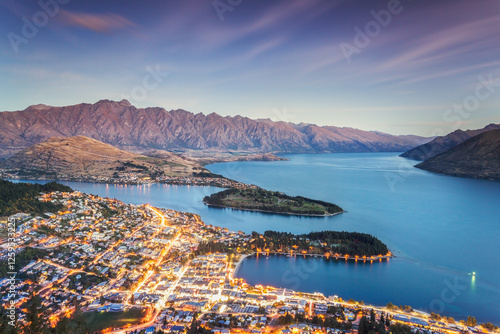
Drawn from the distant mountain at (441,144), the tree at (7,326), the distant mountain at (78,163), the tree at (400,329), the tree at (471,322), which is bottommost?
the tree at (471,322)

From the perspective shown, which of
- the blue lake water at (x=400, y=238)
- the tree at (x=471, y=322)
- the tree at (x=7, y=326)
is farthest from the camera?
the blue lake water at (x=400, y=238)

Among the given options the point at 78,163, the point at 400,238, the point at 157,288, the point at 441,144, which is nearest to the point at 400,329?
the point at 157,288

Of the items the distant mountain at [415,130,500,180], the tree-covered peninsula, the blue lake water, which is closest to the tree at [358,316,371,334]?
the blue lake water

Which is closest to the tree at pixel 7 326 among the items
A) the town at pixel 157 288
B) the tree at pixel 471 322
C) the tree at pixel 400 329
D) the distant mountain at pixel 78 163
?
the town at pixel 157 288

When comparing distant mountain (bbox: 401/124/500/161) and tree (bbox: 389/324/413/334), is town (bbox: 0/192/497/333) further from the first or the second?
distant mountain (bbox: 401/124/500/161)

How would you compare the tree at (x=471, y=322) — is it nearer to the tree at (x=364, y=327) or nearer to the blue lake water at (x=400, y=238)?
the blue lake water at (x=400, y=238)

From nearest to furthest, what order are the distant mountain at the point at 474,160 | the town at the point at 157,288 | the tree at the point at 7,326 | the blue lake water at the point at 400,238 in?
the tree at the point at 7,326 < the town at the point at 157,288 < the blue lake water at the point at 400,238 < the distant mountain at the point at 474,160
